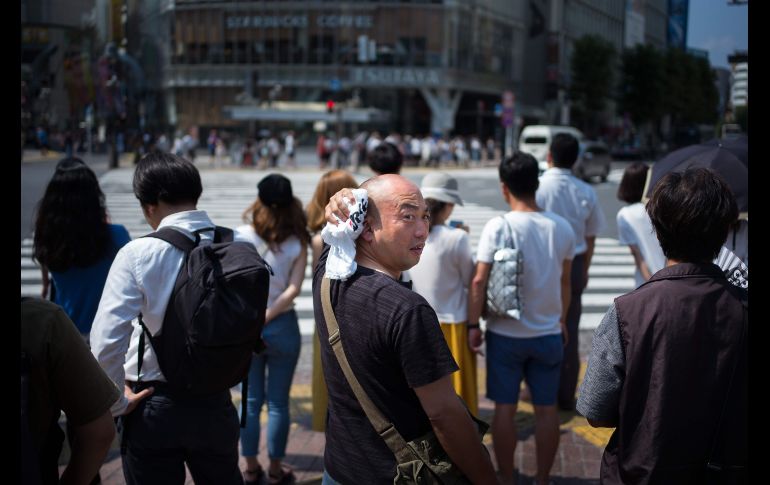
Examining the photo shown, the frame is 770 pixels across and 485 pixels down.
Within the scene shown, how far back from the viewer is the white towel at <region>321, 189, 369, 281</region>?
2.47 m

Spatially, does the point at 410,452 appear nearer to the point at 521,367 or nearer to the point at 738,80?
the point at 521,367

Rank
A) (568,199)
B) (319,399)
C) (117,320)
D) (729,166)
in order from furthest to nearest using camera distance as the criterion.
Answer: (568,199), (729,166), (319,399), (117,320)

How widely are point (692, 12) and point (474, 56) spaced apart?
2165 inches

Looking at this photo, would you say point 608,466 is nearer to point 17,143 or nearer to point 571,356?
point 17,143

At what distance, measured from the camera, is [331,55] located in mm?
56656

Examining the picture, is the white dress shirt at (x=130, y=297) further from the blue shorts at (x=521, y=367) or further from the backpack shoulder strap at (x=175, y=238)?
the blue shorts at (x=521, y=367)

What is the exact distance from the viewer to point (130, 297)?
301cm

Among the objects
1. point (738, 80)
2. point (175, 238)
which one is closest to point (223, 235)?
point (175, 238)

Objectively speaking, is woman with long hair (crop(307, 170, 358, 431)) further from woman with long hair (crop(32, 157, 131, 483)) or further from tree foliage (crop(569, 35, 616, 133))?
tree foliage (crop(569, 35, 616, 133))

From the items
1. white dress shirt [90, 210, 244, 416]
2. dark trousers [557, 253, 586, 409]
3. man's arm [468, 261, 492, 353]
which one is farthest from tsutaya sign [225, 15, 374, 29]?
white dress shirt [90, 210, 244, 416]

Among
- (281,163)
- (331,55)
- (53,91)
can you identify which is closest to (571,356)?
(53,91)

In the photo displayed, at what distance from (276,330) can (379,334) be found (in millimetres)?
2355

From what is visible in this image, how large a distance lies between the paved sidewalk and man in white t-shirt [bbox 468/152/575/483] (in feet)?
1.62

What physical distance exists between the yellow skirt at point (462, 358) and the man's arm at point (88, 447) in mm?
2454
